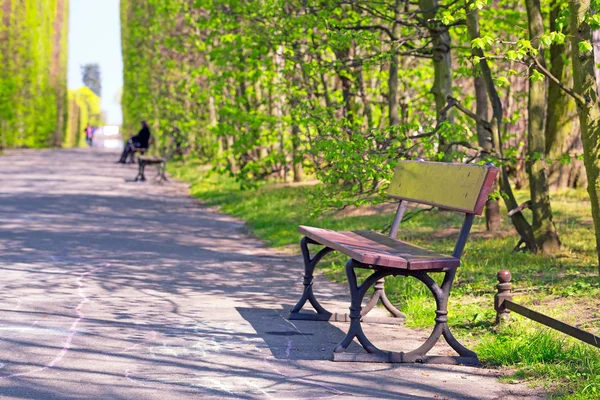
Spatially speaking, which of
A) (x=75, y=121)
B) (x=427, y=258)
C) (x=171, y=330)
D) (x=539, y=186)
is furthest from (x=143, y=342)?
(x=75, y=121)

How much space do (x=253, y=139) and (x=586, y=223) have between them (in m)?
7.67

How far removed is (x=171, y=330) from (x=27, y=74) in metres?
61.3

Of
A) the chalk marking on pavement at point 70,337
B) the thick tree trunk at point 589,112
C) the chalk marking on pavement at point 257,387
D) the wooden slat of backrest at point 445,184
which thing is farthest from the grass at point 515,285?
the chalk marking on pavement at point 70,337

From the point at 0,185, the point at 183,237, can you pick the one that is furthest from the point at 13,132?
the point at 183,237

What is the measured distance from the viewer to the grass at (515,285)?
20.0 feet

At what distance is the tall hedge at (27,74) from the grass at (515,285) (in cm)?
4241

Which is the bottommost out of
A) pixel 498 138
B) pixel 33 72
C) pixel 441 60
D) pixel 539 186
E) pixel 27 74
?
pixel 539 186

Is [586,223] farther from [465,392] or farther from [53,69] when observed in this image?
[53,69]

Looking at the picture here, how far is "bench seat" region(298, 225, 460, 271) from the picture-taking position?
247 inches

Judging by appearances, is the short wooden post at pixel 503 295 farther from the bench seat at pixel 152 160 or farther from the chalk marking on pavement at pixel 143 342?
the bench seat at pixel 152 160

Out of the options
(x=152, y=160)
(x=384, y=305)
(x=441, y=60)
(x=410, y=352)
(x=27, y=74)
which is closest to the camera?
(x=410, y=352)

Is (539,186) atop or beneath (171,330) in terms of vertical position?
atop

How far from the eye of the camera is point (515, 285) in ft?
28.8

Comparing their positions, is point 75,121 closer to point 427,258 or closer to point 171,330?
point 171,330
